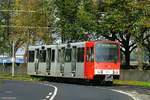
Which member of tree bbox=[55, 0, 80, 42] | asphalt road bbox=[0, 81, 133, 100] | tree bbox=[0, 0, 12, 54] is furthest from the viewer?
tree bbox=[0, 0, 12, 54]

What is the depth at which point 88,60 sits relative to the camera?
4441 centimetres

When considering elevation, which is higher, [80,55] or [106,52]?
[106,52]

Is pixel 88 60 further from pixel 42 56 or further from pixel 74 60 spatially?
pixel 42 56

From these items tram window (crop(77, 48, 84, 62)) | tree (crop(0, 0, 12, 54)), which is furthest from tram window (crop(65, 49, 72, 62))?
tree (crop(0, 0, 12, 54))

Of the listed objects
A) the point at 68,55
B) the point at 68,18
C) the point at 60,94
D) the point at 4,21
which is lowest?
the point at 60,94

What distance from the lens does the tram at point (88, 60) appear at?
43.9m

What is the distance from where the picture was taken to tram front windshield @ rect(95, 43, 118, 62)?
44.0m

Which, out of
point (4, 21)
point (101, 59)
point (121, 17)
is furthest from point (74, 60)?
point (4, 21)

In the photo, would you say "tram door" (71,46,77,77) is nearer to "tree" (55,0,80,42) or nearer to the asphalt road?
the asphalt road

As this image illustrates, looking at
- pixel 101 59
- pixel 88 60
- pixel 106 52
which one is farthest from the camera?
pixel 88 60

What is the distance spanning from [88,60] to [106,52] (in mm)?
1484

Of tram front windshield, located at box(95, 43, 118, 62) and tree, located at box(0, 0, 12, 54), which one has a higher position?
tree, located at box(0, 0, 12, 54)

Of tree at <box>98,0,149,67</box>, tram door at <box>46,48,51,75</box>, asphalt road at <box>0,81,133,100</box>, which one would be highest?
tree at <box>98,0,149,67</box>

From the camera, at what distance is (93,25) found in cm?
6531
